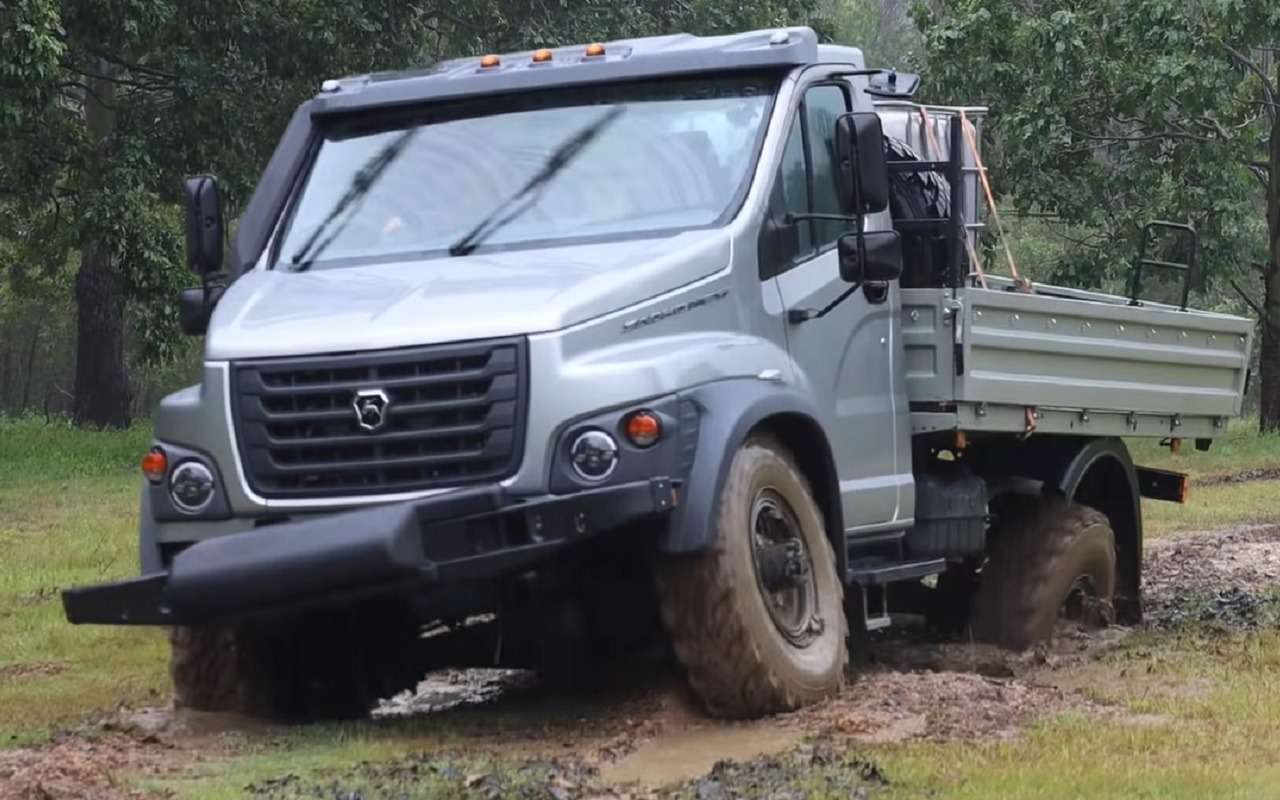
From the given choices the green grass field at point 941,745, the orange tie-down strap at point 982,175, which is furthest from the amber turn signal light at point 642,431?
the orange tie-down strap at point 982,175

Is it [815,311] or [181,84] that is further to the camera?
[181,84]

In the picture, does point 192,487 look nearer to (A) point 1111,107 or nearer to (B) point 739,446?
(B) point 739,446

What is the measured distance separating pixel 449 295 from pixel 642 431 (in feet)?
2.72

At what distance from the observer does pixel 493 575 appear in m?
7.09

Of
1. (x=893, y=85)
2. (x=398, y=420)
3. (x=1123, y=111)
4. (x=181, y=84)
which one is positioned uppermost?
(x=181, y=84)

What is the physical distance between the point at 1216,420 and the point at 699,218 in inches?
181

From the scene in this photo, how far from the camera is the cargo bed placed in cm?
926

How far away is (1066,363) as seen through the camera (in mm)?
10047

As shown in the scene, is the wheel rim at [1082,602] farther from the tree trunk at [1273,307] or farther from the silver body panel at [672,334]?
the tree trunk at [1273,307]

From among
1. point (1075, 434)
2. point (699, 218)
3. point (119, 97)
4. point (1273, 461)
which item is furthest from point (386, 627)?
point (119, 97)

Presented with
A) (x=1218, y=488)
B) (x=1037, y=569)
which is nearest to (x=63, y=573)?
(x=1037, y=569)

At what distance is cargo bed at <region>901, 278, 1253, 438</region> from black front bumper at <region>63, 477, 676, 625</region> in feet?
8.33

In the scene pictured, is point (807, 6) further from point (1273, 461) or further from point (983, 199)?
point (983, 199)

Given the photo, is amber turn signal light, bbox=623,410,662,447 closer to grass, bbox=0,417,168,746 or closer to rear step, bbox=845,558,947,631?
rear step, bbox=845,558,947,631
